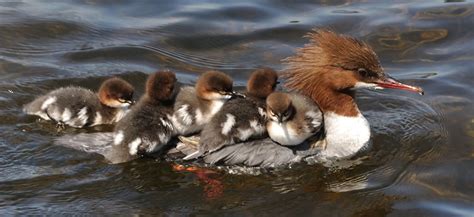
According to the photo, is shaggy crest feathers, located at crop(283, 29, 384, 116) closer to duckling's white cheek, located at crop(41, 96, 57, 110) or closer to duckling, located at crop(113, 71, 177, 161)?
duckling, located at crop(113, 71, 177, 161)

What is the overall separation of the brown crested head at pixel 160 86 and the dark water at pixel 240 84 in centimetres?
61

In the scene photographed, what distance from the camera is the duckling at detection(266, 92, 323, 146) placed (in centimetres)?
690

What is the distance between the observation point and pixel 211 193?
6.80 metres

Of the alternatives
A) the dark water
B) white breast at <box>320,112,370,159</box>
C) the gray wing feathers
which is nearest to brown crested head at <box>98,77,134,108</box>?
the dark water

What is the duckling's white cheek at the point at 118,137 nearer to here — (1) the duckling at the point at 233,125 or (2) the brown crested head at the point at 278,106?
(1) the duckling at the point at 233,125

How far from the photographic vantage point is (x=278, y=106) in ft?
22.2

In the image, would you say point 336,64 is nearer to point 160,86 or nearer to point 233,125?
point 233,125

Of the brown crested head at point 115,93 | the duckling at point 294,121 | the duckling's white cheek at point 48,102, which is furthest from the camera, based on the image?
the duckling's white cheek at point 48,102

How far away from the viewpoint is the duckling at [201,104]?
24.0 feet

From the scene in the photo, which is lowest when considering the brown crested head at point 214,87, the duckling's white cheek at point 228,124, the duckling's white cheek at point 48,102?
the duckling's white cheek at point 228,124

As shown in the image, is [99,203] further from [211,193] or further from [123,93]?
[123,93]

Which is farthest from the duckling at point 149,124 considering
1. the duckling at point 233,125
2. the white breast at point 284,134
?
the white breast at point 284,134

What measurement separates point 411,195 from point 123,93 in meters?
2.82

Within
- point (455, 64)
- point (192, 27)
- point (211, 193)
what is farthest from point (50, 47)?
point (455, 64)
